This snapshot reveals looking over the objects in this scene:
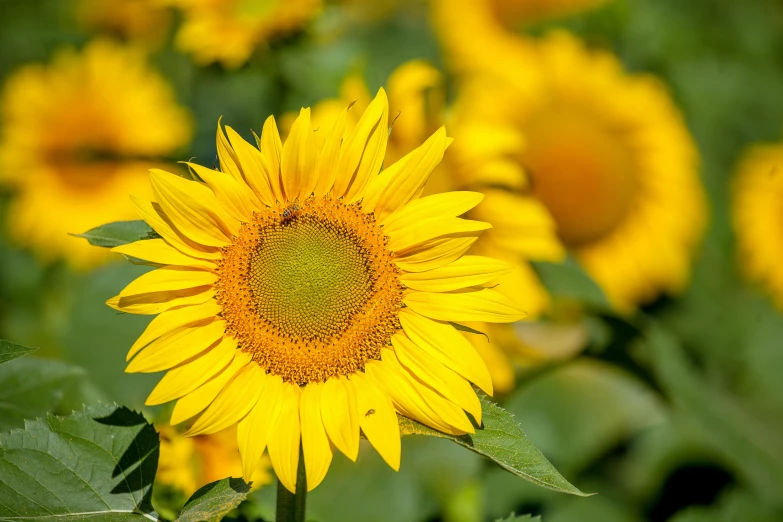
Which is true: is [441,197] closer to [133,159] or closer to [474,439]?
[474,439]

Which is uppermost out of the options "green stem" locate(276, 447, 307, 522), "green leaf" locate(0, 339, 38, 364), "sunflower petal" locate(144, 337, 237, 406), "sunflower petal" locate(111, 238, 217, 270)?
"sunflower petal" locate(111, 238, 217, 270)

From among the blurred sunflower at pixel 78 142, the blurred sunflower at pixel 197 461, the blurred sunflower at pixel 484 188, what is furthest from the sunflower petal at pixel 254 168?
the blurred sunflower at pixel 78 142

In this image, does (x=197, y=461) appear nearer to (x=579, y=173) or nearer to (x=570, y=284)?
(x=570, y=284)

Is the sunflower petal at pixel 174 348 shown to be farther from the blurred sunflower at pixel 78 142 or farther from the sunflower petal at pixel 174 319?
the blurred sunflower at pixel 78 142

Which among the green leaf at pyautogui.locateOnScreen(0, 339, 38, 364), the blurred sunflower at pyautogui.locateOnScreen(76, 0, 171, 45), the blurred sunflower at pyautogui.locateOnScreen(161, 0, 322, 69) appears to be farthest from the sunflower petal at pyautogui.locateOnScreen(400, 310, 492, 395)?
the blurred sunflower at pyautogui.locateOnScreen(76, 0, 171, 45)

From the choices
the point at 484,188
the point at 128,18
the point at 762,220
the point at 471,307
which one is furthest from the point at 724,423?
the point at 128,18

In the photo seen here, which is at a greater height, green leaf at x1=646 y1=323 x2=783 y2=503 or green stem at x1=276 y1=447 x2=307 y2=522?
green stem at x1=276 y1=447 x2=307 y2=522

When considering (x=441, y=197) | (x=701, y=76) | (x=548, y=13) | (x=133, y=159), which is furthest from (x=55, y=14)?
(x=441, y=197)

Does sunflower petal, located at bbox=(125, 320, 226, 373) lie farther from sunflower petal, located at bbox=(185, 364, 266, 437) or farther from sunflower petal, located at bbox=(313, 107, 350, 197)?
sunflower petal, located at bbox=(313, 107, 350, 197)
